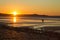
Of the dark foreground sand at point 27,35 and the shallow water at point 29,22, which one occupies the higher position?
the shallow water at point 29,22

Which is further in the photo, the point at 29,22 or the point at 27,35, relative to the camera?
the point at 29,22

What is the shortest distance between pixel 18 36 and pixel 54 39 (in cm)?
117

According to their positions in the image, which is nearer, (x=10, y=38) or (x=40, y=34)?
(x=10, y=38)

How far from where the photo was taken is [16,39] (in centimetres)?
527

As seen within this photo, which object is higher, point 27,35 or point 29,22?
point 29,22

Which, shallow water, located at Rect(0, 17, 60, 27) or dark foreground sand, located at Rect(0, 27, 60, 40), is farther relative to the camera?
shallow water, located at Rect(0, 17, 60, 27)

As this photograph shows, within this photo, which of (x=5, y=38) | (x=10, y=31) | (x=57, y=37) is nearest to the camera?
(x=5, y=38)

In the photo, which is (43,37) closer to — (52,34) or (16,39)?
(52,34)

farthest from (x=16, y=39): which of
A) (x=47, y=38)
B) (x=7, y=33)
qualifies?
(x=47, y=38)

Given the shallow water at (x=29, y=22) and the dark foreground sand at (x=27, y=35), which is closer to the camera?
the dark foreground sand at (x=27, y=35)

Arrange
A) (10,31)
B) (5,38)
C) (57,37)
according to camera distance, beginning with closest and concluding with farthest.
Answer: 1. (5,38)
2. (57,37)
3. (10,31)

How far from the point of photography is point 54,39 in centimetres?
549

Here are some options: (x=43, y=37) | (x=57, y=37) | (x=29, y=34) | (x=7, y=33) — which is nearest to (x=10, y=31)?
(x=7, y=33)

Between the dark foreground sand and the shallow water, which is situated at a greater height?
the shallow water
